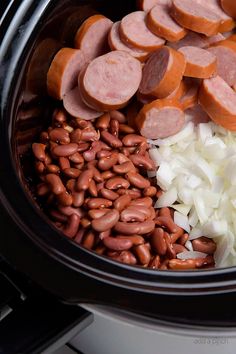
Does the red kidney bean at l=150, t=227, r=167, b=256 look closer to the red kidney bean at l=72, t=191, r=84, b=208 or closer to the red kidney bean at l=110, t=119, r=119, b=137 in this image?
the red kidney bean at l=72, t=191, r=84, b=208

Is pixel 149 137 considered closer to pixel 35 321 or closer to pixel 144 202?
pixel 144 202

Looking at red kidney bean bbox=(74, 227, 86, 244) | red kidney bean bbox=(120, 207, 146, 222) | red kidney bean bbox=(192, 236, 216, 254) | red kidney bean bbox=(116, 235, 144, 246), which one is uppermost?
red kidney bean bbox=(74, 227, 86, 244)

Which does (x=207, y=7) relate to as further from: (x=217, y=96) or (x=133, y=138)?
(x=133, y=138)

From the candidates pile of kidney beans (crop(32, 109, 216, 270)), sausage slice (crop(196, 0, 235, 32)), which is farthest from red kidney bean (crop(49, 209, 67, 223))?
sausage slice (crop(196, 0, 235, 32))

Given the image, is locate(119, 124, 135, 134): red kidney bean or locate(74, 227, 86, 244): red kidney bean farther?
locate(119, 124, 135, 134): red kidney bean

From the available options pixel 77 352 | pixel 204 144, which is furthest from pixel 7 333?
pixel 204 144

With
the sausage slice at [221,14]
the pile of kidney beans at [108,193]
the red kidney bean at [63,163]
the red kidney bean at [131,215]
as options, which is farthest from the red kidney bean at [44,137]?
the sausage slice at [221,14]
